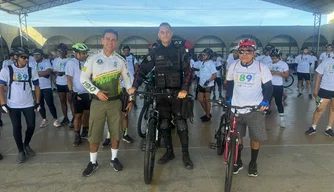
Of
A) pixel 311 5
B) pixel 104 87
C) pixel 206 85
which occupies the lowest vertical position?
pixel 206 85

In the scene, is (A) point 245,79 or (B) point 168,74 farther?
(B) point 168,74

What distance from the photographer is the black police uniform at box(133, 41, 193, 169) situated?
3377 mm

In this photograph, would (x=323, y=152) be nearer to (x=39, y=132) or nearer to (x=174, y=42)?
(x=174, y=42)

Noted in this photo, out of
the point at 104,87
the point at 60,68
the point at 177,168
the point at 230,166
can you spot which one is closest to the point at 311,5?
the point at 60,68

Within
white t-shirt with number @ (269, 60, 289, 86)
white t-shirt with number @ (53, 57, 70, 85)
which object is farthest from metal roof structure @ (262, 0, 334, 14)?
white t-shirt with number @ (53, 57, 70, 85)

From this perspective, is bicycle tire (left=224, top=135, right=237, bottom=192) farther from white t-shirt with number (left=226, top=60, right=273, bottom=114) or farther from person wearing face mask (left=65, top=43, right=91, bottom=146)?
person wearing face mask (left=65, top=43, right=91, bottom=146)

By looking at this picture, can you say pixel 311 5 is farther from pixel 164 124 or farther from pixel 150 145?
pixel 150 145

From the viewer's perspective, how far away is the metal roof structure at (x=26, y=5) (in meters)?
18.2

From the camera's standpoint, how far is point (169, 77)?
338 cm

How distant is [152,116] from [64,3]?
22.7m

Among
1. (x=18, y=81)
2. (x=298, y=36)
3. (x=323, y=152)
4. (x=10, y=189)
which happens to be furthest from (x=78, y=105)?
(x=298, y=36)

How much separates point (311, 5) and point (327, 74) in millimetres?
19681

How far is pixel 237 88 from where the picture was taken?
3195 mm

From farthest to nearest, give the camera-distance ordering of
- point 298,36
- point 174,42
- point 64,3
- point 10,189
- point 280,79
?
point 298,36 → point 64,3 → point 280,79 → point 174,42 → point 10,189
